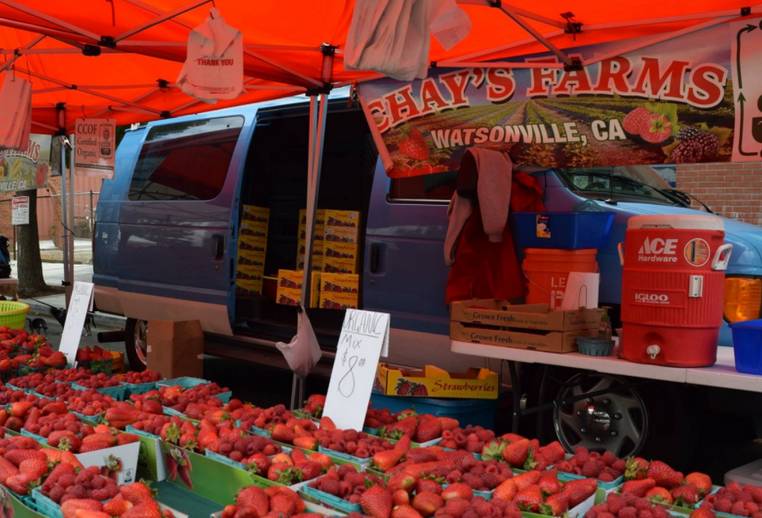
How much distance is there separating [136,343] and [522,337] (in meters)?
4.93

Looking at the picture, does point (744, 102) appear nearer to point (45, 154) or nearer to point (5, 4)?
point (5, 4)

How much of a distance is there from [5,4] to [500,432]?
3.95 metres

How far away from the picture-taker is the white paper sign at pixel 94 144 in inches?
264

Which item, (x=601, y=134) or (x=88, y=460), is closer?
(x=88, y=460)

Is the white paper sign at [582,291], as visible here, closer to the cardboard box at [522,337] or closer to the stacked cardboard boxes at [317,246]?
A: the cardboard box at [522,337]

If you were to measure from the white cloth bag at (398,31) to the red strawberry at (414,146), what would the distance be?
1.73 meters

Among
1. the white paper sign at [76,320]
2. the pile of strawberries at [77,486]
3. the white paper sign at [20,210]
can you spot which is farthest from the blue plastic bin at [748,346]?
the white paper sign at [20,210]

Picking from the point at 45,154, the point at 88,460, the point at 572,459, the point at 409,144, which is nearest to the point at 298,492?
the point at 88,460

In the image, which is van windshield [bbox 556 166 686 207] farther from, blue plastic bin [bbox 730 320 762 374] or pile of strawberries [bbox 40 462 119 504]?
pile of strawberries [bbox 40 462 119 504]

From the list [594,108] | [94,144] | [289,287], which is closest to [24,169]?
[94,144]

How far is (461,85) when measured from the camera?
4496mm

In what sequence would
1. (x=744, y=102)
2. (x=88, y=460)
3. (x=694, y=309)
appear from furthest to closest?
(x=744, y=102) → (x=694, y=309) → (x=88, y=460)

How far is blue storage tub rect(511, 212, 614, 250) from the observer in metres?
4.16

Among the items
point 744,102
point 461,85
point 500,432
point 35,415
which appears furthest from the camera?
point 500,432
